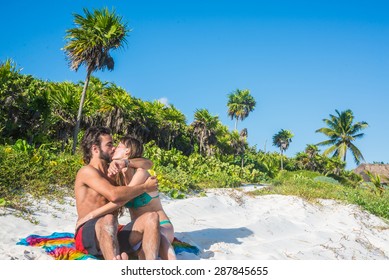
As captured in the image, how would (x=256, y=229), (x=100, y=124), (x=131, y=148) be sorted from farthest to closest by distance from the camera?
1. (x=100, y=124)
2. (x=256, y=229)
3. (x=131, y=148)

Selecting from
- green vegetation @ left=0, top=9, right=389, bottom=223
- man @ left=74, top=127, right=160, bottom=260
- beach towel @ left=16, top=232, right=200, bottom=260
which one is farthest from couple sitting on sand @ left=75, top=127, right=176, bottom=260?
green vegetation @ left=0, top=9, right=389, bottom=223

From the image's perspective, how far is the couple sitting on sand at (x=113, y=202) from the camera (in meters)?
3.48

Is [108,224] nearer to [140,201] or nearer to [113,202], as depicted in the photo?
[113,202]

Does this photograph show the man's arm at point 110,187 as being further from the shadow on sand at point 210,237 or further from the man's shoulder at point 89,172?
the shadow on sand at point 210,237

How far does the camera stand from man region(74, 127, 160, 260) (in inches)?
136

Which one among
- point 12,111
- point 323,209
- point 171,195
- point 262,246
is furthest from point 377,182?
point 12,111

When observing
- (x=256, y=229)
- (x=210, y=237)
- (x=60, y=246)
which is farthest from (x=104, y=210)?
(x=256, y=229)

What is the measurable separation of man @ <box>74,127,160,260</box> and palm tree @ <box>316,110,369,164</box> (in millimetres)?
45861

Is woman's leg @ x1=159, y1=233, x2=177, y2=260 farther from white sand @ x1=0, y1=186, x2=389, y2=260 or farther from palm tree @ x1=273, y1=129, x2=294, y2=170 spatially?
palm tree @ x1=273, y1=129, x2=294, y2=170

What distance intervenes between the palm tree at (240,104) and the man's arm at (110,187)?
4872 cm

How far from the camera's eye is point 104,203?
3723mm

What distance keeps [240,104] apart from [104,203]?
4945cm

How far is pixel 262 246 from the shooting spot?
18.4ft

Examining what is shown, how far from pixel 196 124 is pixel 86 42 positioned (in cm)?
1376
